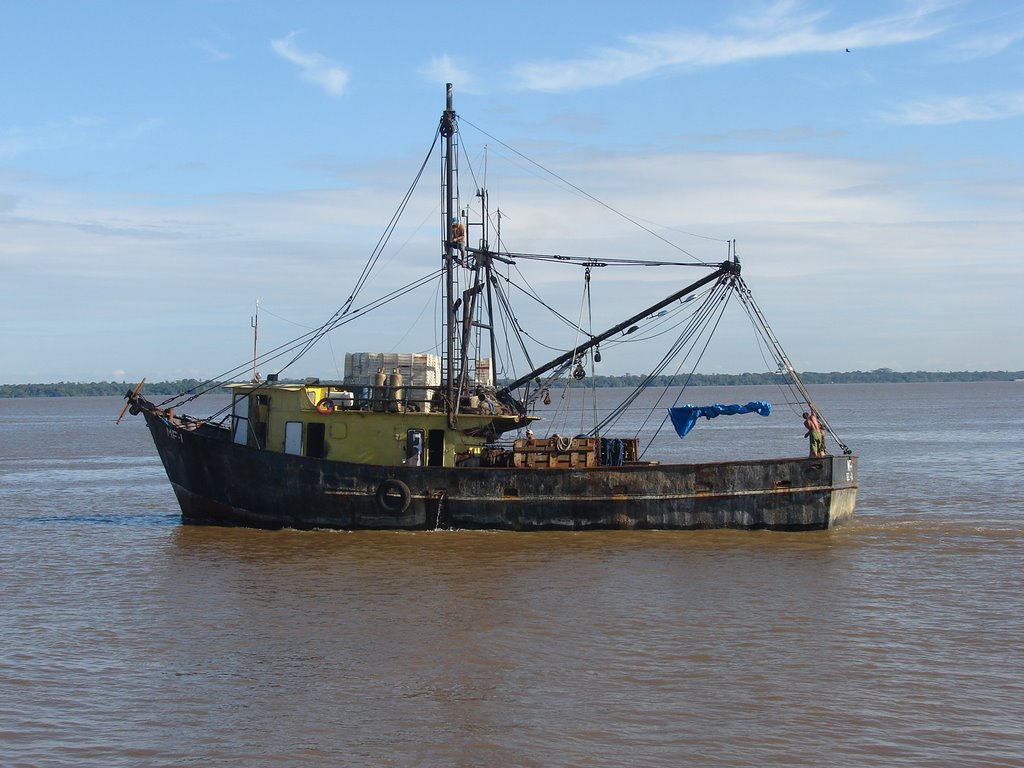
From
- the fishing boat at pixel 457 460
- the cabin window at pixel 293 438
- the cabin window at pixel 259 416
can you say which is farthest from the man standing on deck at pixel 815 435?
the cabin window at pixel 259 416

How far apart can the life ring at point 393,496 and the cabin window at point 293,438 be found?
2.14 metres

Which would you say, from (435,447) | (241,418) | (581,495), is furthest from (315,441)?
(581,495)

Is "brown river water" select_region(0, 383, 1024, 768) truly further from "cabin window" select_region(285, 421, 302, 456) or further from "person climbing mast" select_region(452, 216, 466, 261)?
"person climbing mast" select_region(452, 216, 466, 261)

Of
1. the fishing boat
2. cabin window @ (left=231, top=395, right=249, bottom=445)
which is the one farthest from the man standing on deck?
cabin window @ (left=231, top=395, right=249, bottom=445)

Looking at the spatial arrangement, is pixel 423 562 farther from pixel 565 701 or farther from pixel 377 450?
pixel 565 701

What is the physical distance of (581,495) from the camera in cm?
2198

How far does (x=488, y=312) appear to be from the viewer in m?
24.4

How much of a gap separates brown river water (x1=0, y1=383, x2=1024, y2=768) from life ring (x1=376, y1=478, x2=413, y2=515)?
611mm

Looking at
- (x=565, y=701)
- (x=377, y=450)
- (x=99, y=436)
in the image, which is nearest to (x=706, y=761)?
(x=565, y=701)

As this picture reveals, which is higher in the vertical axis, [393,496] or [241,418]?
[241,418]

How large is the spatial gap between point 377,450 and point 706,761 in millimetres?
14067

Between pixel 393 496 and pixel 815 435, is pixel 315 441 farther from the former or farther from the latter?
pixel 815 435

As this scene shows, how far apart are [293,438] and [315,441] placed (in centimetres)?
47

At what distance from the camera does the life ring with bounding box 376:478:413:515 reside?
22.1m
